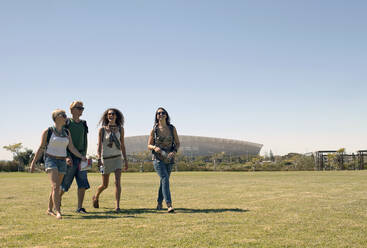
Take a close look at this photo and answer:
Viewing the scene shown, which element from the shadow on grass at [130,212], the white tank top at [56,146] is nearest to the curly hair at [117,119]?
the white tank top at [56,146]

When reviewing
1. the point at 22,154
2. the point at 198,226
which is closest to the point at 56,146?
the point at 198,226

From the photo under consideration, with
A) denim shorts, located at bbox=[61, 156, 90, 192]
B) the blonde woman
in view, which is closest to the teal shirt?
denim shorts, located at bbox=[61, 156, 90, 192]

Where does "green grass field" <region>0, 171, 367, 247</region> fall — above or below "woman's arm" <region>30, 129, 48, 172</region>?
below

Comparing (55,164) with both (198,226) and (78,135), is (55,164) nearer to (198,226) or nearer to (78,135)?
(78,135)

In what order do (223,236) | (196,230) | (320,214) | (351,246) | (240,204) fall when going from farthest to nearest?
(240,204) < (320,214) < (196,230) < (223,236) < (351,246)

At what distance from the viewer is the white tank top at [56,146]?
6516 mm

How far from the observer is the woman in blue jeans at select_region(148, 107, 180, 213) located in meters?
7.33

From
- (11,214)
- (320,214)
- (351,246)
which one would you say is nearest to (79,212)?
(11,214)

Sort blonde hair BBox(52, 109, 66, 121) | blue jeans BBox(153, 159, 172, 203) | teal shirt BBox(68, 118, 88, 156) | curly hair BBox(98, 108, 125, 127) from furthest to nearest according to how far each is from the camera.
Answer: curly hair BBox(98, 108, 125, 127)
blue jeans BBox(153, 159, 172, 203)
teal shirt BBox(68, 118, 88, 156)
blonde hair BBox(52, 109, 66, 121)

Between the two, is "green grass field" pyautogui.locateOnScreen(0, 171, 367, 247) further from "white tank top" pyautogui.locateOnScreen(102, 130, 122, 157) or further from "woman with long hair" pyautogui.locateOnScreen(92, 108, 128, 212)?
"white tank top" pyautogui.locateOnScreen(102, 130, 122, 157)

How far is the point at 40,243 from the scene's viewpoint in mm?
4309

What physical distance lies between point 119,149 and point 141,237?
2995 millimetres

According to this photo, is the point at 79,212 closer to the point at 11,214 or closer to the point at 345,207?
the point at 11,214

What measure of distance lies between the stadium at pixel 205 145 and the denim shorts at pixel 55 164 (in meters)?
86.3
